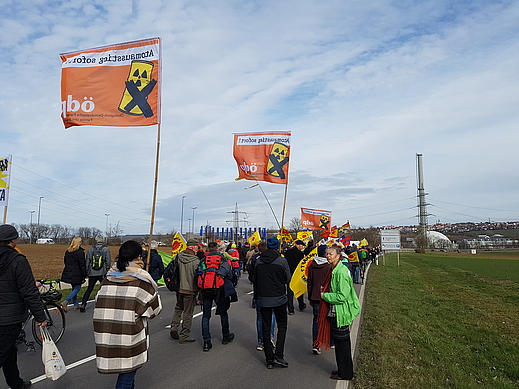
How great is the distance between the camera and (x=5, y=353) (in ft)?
14.9

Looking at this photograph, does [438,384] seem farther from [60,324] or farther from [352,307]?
[60,324]

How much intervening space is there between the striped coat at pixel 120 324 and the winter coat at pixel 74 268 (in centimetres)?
706

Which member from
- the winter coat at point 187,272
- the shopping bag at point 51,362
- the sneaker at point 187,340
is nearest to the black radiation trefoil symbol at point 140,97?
the winter coat at point 187,272

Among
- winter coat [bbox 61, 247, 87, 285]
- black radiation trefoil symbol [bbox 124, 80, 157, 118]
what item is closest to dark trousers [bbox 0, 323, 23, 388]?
black radiation trefoil symbol [bbox 124, 80, 157, 118]

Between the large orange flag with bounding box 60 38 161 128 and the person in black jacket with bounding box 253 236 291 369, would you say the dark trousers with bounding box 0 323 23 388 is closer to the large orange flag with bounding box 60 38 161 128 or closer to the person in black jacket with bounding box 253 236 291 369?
the person in black jacket with bounding box 253 236 291 369

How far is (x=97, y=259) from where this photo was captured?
1080 centimetres

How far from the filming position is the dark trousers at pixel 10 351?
4.49 meters

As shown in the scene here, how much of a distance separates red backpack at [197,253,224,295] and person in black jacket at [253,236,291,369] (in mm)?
1041

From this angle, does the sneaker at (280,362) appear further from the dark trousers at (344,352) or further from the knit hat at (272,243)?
the knit hat at (272,243)

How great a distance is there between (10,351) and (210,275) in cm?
332

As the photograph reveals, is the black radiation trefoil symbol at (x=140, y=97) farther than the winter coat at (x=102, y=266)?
No

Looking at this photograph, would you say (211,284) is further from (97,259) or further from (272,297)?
(97,259)

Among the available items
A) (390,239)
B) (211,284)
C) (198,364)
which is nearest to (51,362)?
(198,364)

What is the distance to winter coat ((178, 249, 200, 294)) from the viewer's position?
771cm
